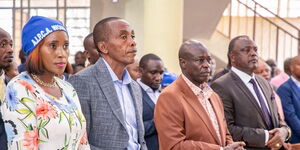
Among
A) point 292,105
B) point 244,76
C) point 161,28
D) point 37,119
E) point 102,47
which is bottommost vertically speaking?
point 292,105

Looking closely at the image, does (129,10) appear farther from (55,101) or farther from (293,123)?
(55,101)

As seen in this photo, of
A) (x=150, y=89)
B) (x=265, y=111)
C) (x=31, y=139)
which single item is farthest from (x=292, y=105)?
(x=31, y=139)

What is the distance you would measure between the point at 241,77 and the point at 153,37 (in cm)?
335

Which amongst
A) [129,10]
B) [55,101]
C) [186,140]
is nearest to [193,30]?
[129,10]

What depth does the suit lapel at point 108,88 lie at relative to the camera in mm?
3045

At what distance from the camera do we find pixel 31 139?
2424 millimetres

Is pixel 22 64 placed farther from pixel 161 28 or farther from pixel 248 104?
pixel 161 28

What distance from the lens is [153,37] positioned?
7461 millimetres

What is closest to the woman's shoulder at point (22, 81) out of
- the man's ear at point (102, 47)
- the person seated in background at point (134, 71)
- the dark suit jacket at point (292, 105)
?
the man's ear at point (102, 47)

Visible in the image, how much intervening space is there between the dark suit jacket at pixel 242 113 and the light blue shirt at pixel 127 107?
111 centimetres

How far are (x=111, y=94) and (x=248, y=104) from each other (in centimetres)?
140

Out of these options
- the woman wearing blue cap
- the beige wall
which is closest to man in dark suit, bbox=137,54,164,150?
the woman wearing blue cap

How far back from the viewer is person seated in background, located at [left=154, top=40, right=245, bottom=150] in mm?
3409

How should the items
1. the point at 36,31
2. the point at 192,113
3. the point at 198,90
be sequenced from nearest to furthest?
the point at 36,31 → the point at 192,113 → the point at 198,90
